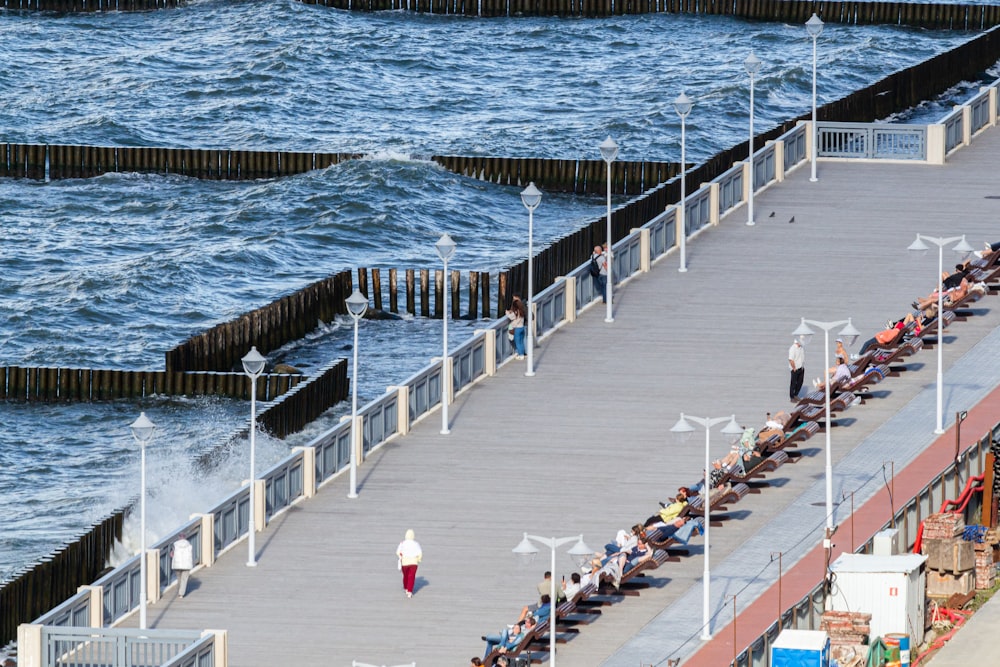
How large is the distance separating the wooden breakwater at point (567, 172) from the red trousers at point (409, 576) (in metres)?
44.1

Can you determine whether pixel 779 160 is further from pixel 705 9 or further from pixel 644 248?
pixel 705 9

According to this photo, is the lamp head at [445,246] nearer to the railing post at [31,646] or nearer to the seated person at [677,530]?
the seated person at [677,530]

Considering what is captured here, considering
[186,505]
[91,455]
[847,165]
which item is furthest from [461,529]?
[847,165]

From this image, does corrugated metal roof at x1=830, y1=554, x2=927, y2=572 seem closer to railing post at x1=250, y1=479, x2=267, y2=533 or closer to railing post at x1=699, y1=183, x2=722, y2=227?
railing post at x1=250, y1=479, x2=267, y2=533

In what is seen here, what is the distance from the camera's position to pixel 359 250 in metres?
79.9

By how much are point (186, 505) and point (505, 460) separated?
1032cm

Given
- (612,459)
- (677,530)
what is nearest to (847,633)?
(677,530)

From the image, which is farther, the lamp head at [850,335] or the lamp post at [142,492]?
the lamp head at [850,335]

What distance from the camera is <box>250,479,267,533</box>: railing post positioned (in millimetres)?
38594

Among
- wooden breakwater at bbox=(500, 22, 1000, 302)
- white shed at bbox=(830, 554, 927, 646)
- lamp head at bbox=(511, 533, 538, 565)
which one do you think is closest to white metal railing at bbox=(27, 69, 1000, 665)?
wooden breakwater at bbox=(500, 22, 1000, 302)

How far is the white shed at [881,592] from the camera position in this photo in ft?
112

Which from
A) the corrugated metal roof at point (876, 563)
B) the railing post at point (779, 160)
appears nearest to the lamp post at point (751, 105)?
the railing post at point (779, 160)

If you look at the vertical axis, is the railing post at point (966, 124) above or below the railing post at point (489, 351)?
above

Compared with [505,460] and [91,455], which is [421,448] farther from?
[91,455]
